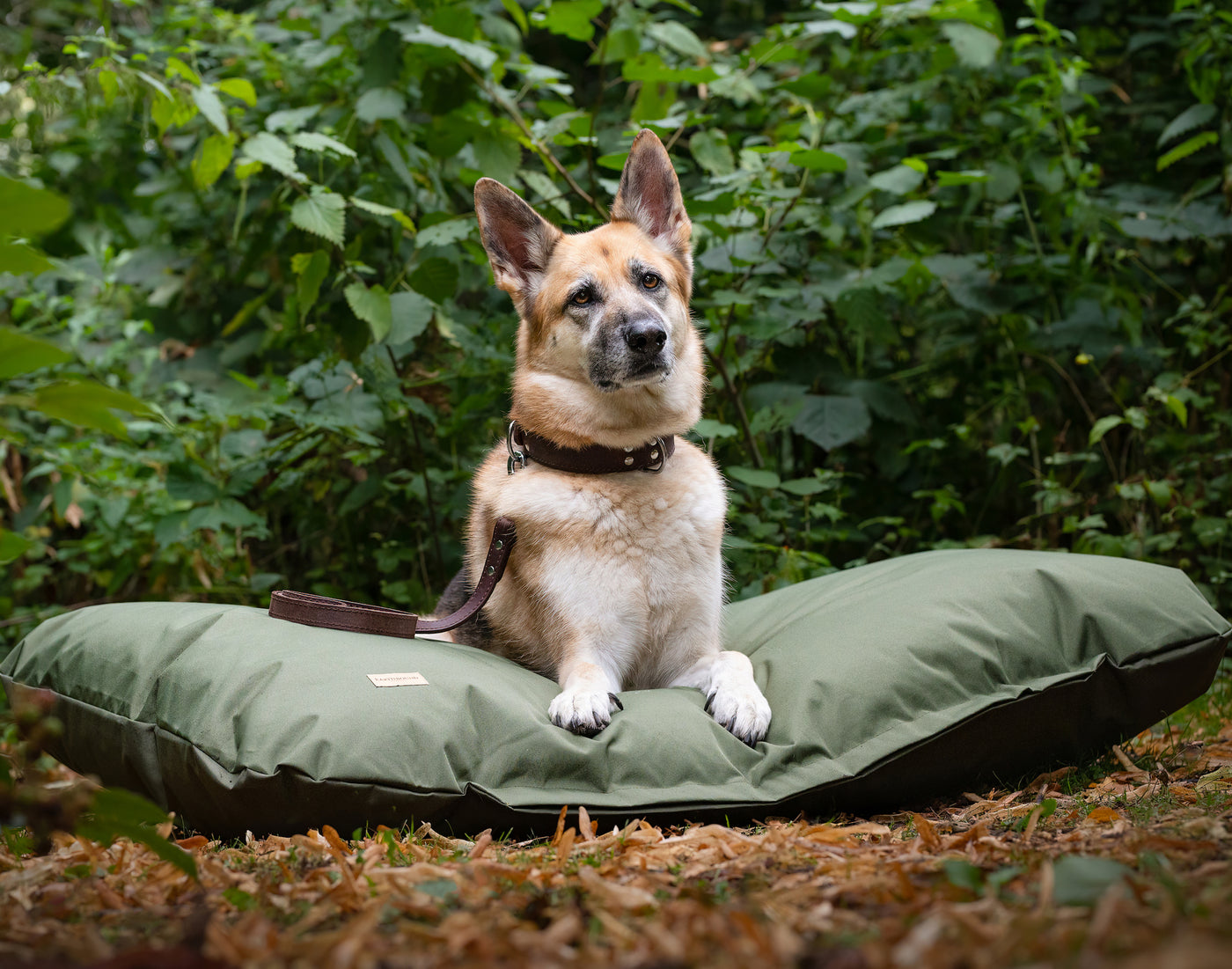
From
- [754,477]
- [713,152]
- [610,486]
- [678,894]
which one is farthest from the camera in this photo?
[713,152]

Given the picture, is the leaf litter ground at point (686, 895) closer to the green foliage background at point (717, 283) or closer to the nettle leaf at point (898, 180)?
the green foliage background at point (717, 283)

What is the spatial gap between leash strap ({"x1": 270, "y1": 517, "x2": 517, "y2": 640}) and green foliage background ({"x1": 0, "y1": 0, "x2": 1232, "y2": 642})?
1.35m

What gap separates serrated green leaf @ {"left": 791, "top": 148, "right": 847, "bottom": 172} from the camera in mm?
3697

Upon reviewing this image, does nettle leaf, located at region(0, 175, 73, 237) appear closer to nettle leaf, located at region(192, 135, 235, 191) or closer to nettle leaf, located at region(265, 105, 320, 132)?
nettle leaf, located at region(192, 135, 235, 191)

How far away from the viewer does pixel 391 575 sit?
504cm

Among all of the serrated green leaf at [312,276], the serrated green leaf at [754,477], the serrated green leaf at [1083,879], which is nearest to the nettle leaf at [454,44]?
the serrated green leaf at [312,276]

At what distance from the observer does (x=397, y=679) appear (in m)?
2.22

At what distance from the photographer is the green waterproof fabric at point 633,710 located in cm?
206

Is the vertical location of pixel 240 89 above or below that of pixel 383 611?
above

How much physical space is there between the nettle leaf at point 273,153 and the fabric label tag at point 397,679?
81.8 inches

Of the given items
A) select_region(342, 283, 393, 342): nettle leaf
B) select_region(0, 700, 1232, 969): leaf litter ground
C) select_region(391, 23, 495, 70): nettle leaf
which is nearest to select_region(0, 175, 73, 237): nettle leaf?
select_region(0, 700, 1232, 969): leaf litter ground

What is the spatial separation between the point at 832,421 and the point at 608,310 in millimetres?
1777

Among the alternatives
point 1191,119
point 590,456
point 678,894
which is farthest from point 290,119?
point 1191,119

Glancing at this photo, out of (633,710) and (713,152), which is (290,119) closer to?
(713,152)
